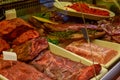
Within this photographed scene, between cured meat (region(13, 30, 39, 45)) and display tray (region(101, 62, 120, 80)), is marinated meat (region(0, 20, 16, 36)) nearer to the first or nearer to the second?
cured meat (region(13, 30, 39, 45))

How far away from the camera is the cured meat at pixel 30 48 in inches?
57.3

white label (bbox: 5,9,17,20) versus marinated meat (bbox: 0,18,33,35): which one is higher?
white label (bbox: 5,9,17,20)

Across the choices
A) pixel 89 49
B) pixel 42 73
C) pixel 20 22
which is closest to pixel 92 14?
pixel 89 49

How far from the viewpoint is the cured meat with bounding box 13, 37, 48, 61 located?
146cm

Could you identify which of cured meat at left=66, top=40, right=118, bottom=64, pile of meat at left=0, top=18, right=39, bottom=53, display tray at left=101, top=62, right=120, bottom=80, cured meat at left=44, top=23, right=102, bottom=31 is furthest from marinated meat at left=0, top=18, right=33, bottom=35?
display tray at left=101, top=62, right=120, bottom=80

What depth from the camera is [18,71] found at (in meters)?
1.33

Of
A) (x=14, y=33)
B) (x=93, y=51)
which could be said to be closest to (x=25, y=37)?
(x=14, y=33)

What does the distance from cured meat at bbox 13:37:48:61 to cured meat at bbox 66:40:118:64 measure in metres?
0.19

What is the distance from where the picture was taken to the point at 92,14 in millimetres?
1876

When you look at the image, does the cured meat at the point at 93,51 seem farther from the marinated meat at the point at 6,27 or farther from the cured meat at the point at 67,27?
the marinated meat at the point at 6,27

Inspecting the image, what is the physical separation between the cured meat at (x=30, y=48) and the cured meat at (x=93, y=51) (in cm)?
19

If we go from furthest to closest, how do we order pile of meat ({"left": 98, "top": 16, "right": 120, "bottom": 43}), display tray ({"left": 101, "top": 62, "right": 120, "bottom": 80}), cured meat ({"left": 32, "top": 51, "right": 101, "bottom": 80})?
pile of meat ({"left": 98, "top": 16, "right": 120, "bottom": 43})
cured meat ({"left": 32, "top": 51, "right": 101, "bottom": 80})
display tray ({"left": 101, "top": 62, "right": 120, "bottom": 80})

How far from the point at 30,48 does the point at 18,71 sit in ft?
0.64

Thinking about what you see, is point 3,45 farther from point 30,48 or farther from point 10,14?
point 10,14
